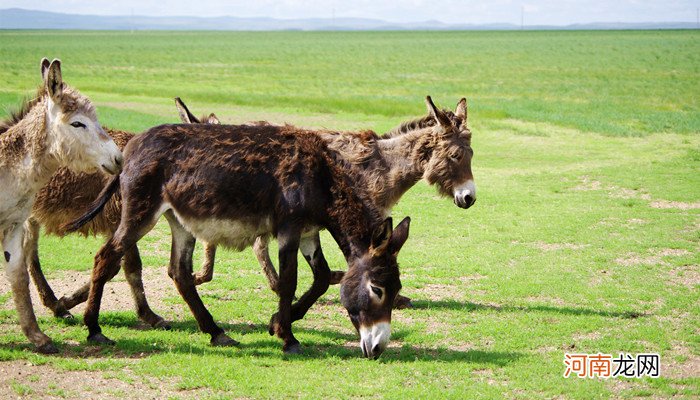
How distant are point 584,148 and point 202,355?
734 inches

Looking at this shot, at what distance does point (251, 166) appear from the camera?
28.5ft

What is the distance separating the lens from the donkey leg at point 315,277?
9.06 m

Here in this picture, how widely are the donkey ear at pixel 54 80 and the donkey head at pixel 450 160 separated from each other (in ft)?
13.9

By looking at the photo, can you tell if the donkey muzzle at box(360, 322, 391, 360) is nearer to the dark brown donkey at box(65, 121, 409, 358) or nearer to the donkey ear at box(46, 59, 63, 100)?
the dark brown donkey at box(65, 121, 409, 358)

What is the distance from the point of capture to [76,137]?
8.20m

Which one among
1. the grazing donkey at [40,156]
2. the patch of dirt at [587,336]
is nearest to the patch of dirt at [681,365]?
the patch of dirt at [587,336]

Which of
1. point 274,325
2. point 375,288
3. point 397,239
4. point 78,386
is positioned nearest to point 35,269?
point 78,386

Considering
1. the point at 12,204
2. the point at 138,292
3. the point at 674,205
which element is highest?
the point at 12,204

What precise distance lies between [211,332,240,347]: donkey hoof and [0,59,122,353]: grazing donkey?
5.32 ft

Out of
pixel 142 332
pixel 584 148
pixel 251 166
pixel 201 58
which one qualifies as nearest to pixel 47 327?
pixel 142 332

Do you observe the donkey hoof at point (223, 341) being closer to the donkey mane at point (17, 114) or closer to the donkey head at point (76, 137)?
the donkey head at point (76, 137)

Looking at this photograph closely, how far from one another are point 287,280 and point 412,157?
7.98 ft

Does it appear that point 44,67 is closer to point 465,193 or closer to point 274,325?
point 274,325

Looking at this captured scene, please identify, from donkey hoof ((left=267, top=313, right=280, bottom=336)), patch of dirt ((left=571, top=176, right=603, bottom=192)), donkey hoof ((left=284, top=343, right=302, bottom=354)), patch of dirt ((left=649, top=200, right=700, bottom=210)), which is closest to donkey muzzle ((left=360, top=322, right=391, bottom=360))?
donkey hoof ((left=284, top=343, right=302, bottom=354))
